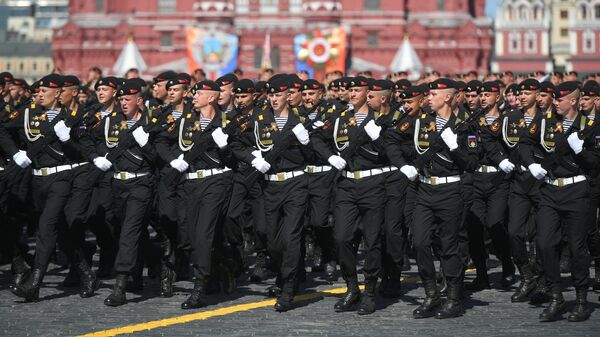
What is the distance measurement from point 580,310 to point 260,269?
4.40 m

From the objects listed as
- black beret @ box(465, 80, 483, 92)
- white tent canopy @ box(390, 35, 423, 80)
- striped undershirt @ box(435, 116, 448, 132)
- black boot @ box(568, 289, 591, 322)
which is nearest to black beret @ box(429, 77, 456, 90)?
striped undershirt @ box(435, 116, 448, 132)

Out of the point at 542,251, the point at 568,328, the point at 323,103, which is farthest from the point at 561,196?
the point at 323,103

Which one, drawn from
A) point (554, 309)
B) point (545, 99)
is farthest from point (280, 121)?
point (554, 309)

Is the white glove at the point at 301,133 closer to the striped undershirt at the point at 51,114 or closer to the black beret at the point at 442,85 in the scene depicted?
the black beret at the point at 442,85

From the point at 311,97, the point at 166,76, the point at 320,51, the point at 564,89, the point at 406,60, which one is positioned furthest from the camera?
the point at 320,51

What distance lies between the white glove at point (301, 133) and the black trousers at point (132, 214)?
5.46ft

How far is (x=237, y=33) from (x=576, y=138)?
3076 inches

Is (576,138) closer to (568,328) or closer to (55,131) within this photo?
(568,328)

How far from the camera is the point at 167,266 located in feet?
44.6

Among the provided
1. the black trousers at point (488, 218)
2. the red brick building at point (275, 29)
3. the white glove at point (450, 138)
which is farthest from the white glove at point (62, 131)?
the red brick building at point (275, 29)

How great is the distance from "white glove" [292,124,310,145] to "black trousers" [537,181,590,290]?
8.14 ft

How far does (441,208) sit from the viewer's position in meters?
12.3

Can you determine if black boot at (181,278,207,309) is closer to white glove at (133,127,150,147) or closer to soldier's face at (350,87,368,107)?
white glove at (133,127,150,147)

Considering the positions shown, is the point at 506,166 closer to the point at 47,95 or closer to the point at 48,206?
the point at 48,206
